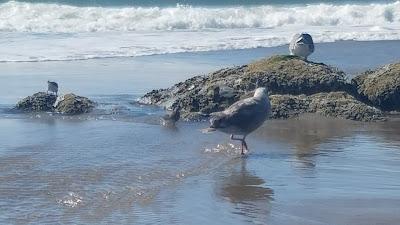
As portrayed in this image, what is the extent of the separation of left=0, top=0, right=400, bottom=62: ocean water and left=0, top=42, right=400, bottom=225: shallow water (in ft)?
27.3

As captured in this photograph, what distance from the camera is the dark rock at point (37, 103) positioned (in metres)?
12.1

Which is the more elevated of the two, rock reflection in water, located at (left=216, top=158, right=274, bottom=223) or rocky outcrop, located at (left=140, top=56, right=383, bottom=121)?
rocky outcrop, located at (left=140, top=56, right=383, bottom=121)

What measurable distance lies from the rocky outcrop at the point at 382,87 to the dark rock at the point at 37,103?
3.98 meters

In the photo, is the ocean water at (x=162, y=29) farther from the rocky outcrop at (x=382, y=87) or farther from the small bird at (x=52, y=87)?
the rocky outcrop at (x=382, y=87)

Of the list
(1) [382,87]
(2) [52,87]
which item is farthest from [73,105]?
(1) [382,87]

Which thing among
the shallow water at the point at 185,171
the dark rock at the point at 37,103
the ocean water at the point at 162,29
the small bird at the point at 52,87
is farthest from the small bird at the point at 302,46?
the ocean water at the point at 162,29

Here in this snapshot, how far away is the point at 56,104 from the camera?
12125 millimetres

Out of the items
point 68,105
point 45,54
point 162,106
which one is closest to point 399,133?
point 162,106

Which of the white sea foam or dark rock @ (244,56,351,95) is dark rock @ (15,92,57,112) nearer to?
dark rock @ (244,56,351,95)

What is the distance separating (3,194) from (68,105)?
4.31 meters

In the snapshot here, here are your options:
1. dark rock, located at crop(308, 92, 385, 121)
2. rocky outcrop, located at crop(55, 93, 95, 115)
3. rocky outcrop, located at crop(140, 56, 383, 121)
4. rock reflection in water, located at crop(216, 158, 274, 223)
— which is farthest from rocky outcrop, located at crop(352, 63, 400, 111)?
rock reflection in water, located at crop(216, 158, 274, 223)

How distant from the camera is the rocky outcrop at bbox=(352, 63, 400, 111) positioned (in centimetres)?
1186

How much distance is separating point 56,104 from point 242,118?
3443 mm

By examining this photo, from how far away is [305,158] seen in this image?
30.0ft
